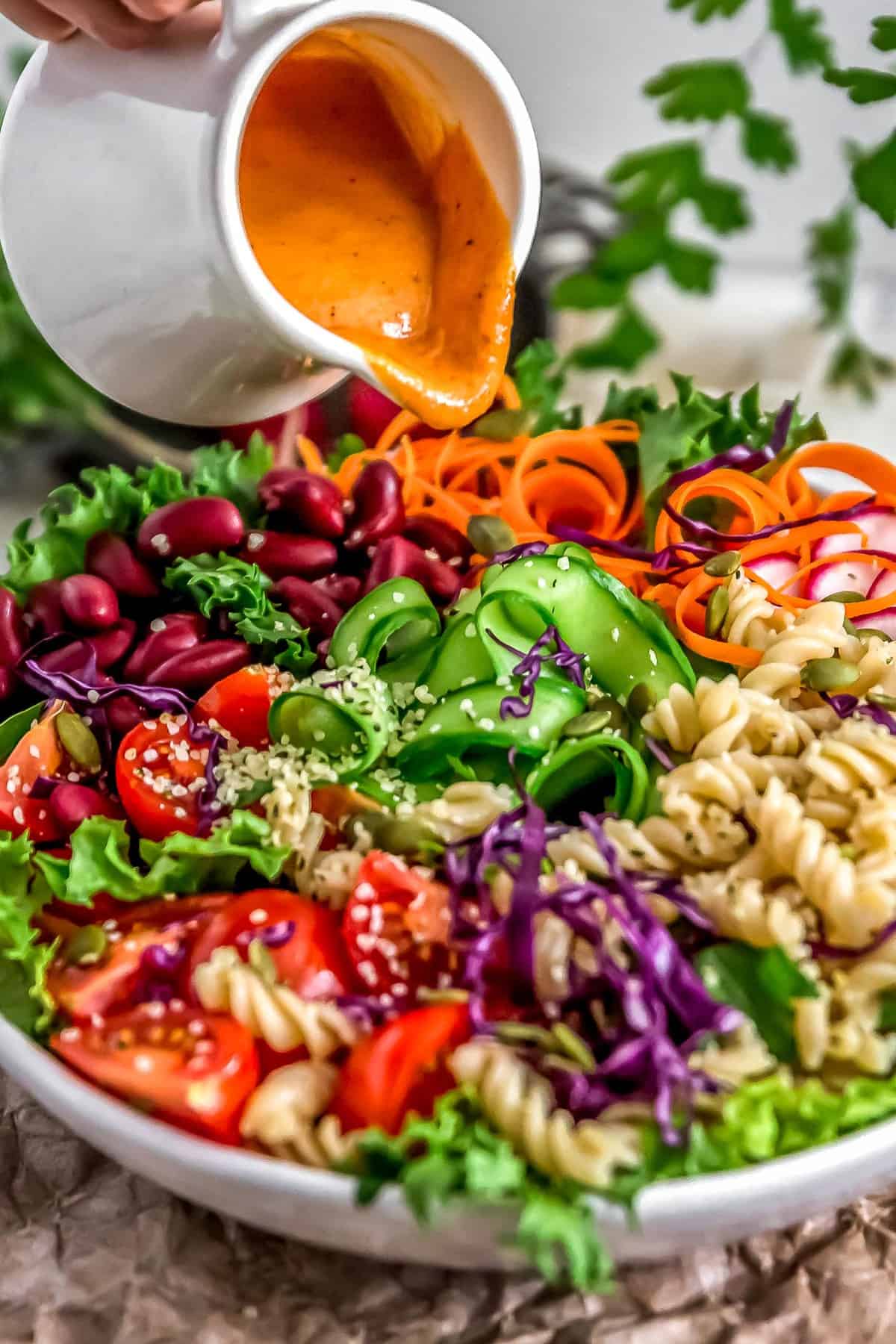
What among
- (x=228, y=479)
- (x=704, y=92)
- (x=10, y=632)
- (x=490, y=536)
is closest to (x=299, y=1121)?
(x=10, y=632)

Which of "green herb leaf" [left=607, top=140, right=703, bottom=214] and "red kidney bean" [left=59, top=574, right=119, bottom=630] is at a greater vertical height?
"green herb leaf" [left=607, top=140, right=703, bottom=214]

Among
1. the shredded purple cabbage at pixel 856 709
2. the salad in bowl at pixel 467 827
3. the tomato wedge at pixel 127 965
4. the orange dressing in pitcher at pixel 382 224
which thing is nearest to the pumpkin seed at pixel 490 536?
the salad in bowl at pixel 467 827

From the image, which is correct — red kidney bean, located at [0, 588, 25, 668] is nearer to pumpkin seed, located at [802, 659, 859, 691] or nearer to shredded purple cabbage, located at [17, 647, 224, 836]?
shredded purple cabbage, located at [17, 647, 224, 836]

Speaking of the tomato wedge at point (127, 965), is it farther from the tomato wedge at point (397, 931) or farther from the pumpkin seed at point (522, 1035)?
the pumpkin seed at point (522, 1035)

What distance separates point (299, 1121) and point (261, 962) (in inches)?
7.2

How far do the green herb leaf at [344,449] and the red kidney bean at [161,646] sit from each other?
918 millimetres

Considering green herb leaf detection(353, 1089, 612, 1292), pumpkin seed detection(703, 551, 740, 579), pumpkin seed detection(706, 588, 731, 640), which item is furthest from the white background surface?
green herb leaf detection(353, 1089, 612, 1292)

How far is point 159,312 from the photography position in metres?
1.79

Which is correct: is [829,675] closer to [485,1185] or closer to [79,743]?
[485,1185]

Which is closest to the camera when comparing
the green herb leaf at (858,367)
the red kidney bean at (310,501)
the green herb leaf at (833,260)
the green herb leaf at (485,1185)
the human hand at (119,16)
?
the green herb leaf at (485,1185)

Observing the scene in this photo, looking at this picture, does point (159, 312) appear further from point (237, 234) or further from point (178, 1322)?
point (178, 1322)

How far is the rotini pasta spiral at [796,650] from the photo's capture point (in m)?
1.77

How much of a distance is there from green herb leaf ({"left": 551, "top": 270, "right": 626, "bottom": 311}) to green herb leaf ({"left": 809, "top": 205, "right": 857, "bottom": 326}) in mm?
845

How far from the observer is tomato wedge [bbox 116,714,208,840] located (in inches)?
68.7
